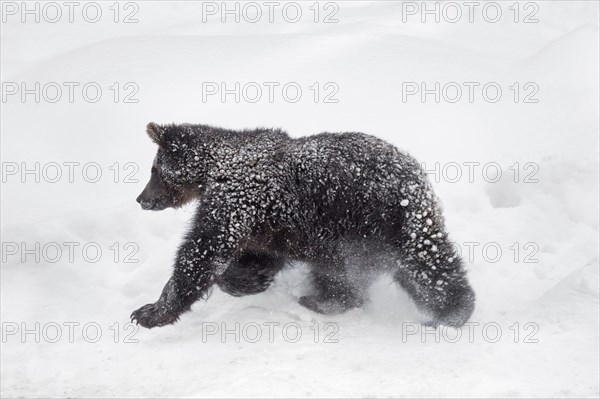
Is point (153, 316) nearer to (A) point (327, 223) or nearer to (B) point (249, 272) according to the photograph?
(B) point (249, 272)

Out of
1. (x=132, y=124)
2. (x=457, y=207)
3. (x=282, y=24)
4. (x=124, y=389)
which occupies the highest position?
(x=282, y=24)

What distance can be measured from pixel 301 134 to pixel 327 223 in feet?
10.8

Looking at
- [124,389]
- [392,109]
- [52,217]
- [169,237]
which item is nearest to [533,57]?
[392,109]

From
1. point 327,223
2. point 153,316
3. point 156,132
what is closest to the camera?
point 327,223

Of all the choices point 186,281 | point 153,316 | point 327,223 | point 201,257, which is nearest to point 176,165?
point 201,257

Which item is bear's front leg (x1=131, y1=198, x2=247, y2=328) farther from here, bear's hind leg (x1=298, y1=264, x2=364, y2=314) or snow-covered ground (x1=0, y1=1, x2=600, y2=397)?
bear's hind leg (x1=298, y1=264, x2=364, y2=314)

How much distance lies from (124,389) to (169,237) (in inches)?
97.3

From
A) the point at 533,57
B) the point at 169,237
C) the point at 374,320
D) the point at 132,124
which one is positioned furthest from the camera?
the point at 533,57

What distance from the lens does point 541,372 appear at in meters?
5.62

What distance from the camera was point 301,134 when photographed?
376 inches

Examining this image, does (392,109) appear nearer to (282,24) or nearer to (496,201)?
(496,201)

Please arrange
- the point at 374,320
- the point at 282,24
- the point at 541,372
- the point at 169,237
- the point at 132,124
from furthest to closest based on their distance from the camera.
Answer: the point at 282,24 → the point at 132,124 → the point at 169,237 → the point at 374,320 → the point at 541,372

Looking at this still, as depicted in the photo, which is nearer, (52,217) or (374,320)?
(374,320)

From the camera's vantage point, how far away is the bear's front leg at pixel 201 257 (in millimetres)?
6281
